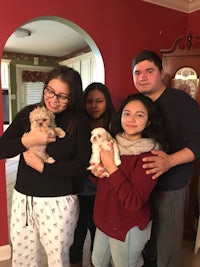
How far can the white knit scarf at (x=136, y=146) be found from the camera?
1.02m

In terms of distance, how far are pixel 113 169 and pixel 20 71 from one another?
18.8ft

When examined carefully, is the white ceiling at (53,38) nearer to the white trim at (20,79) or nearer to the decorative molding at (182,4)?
the decorative molding at (182,4)

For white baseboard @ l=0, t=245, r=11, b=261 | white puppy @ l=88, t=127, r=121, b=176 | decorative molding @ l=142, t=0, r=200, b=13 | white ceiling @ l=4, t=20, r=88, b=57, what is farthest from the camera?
white ceiling @ l=4, t=20, r=88, b=57

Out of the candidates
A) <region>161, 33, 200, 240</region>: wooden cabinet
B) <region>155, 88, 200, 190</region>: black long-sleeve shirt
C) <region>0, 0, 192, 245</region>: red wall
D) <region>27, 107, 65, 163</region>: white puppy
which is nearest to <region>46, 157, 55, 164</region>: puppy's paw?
<region>27, 107, 65, 163</region>: white puppy

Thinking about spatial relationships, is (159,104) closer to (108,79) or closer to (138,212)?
(138,212)

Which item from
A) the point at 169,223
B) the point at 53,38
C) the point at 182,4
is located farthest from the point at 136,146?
the point at 53,38

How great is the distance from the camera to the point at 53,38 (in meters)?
4.52

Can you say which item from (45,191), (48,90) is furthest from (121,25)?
(45,191)

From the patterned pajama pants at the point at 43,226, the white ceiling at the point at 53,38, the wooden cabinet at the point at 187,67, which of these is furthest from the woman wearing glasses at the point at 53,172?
the white ceiling at the point at 53,38

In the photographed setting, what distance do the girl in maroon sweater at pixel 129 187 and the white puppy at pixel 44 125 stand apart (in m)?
0.24

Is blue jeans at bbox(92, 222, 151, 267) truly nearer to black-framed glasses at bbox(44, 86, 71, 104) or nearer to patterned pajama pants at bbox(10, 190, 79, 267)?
patterned pajama pants at bbox(10, 190, 79, 267)

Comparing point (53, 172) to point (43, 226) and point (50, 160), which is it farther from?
point (43, 226)

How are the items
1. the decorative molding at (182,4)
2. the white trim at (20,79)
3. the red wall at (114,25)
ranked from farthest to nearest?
the white trim at (20,79) → the decorative molding at (182,4) → the red wall at (114,25)

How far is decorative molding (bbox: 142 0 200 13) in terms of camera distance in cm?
225
